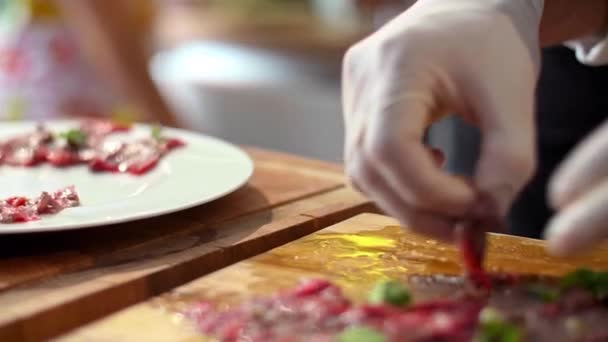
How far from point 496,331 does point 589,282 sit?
0.43ft

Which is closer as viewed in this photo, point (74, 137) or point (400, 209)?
point (400, 209)

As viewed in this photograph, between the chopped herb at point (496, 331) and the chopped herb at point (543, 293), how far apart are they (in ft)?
0.23

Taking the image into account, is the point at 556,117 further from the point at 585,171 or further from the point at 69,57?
the point at 69,57

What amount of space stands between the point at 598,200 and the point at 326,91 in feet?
8.25

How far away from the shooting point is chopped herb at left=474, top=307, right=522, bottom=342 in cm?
58

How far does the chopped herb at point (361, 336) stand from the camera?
56 cm

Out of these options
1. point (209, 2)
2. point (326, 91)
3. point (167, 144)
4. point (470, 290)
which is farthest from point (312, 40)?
point (470, 290)

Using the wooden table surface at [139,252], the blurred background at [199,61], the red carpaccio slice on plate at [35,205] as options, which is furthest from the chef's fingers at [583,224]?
the blurred background at [199,61]

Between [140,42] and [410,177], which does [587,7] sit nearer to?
[410,177]

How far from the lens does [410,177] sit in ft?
2.13

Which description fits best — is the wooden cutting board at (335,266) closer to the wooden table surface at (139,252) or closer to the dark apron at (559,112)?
the wooden table surface at (139,252)

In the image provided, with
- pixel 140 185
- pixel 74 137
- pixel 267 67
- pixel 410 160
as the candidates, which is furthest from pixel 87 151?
pixel 267 67

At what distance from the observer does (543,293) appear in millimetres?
663

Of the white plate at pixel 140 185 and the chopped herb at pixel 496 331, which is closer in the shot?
the chopped herb at pixel 496 331
